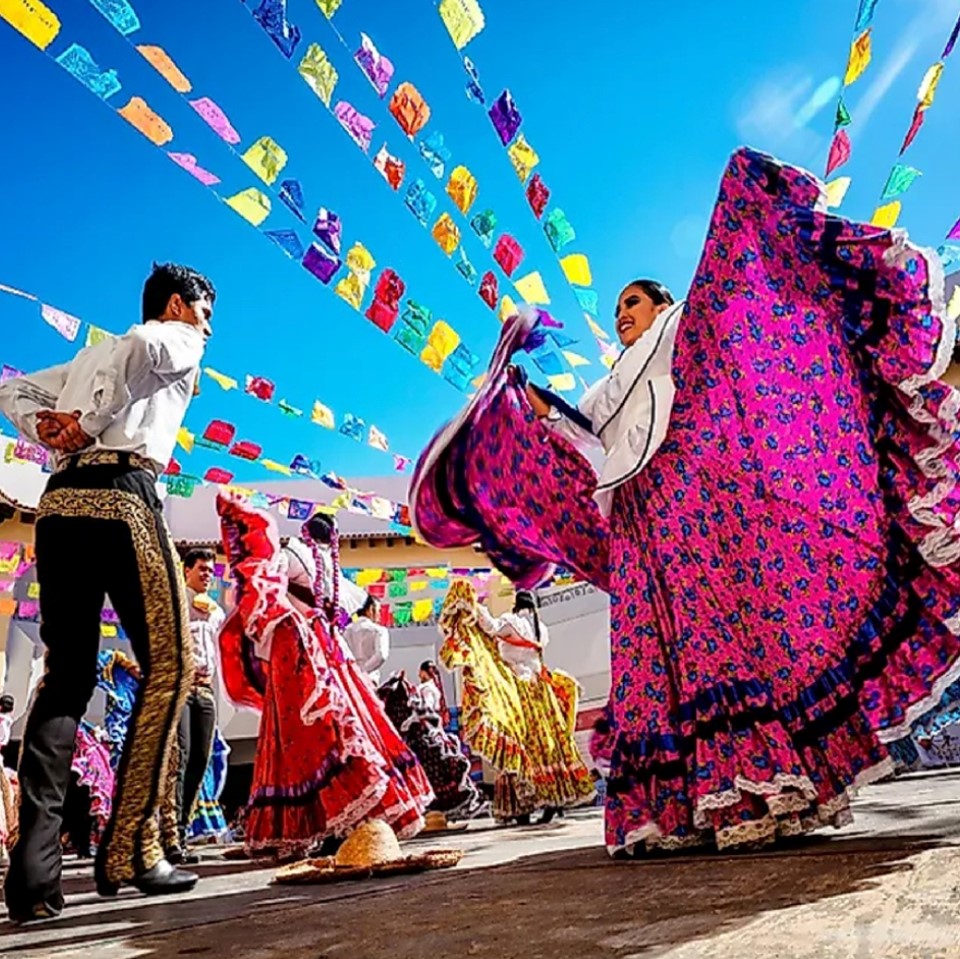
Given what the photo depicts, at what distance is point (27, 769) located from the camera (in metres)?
2.06

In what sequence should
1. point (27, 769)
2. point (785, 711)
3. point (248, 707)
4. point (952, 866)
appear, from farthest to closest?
point (248, 707) → point (785, 711) → point (27, 769) → point (952, 866)

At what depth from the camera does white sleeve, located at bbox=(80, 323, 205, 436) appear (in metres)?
2.20

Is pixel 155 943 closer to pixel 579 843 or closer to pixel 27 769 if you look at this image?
pixel 27 769

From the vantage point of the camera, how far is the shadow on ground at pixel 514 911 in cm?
116

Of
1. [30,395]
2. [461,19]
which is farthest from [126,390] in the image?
[461,19]

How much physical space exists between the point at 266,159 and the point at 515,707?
3.66 meters

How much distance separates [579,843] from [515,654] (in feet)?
10.6

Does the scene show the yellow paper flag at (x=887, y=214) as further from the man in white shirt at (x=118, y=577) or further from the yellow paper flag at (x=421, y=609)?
the yellow paper flag at (x=421, y=609)

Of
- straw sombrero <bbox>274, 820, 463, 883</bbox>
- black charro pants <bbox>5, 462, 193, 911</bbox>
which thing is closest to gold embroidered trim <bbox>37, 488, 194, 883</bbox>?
black charro pants <bbox>5, 462, 193, 911</bbox>

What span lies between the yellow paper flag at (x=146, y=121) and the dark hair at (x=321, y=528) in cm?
149

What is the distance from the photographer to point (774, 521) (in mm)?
2439

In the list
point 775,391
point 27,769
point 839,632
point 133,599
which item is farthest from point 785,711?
point 27,769

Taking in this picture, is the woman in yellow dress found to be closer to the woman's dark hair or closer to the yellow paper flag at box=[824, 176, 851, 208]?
the woman's dark hair

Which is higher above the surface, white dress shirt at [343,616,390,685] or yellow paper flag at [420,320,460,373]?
yellow paper flag at [420,320,460,373]
